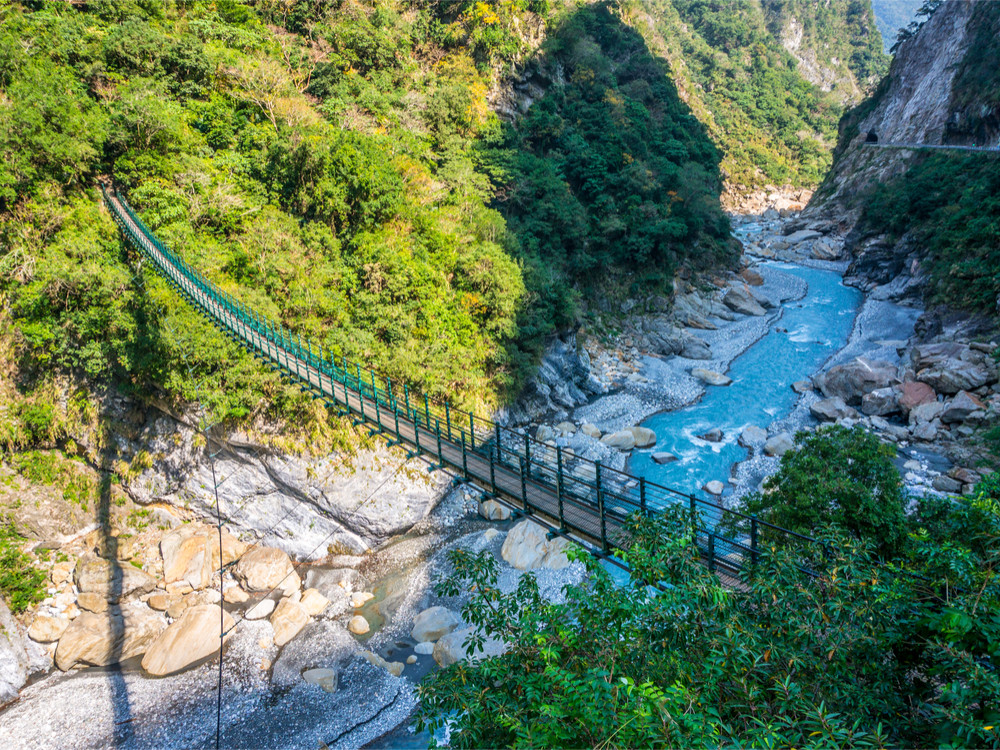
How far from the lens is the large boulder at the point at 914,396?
46.2 ft

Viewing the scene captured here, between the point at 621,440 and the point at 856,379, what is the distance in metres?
8.55

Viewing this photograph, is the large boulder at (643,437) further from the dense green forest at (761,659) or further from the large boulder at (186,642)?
the large boulder at (186,642)

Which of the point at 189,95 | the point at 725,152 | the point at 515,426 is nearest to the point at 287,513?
the point at 515,426

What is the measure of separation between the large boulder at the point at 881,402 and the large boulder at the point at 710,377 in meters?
4.50

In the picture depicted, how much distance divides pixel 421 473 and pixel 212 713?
609 centimetres

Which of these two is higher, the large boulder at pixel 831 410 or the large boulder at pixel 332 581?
the large boulder at pixel 831 410

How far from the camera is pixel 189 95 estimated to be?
14.3m

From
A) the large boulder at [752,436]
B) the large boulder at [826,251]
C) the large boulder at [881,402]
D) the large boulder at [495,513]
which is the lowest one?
the large boulder at [495,513]

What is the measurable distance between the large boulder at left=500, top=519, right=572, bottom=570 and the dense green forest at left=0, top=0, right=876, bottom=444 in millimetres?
4433

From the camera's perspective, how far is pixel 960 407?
13039 mm

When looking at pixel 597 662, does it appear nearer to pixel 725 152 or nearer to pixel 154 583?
pixel 154 583

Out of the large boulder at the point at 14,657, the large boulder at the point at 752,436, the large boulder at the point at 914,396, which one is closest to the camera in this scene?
the large boulder at the point at 14,657

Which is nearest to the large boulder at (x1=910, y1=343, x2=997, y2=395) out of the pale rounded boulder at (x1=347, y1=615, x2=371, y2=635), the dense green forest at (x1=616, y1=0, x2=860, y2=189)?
the pale rounded boulder at (x1=347, y1=615, x2=371, y2=635)

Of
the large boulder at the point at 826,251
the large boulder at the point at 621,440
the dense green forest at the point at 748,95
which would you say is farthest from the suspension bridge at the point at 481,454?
the dense green forest at the point at 748,95
